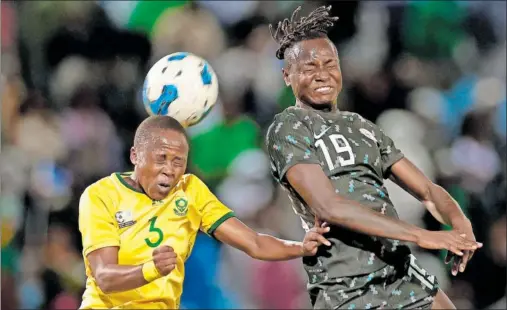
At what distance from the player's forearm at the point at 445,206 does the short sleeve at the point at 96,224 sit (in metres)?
1.23

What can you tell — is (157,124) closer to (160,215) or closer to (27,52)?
(160,215)

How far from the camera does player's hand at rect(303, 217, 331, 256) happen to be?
2.77 m

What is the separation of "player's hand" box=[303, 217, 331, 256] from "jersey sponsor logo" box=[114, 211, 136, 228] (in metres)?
0.65

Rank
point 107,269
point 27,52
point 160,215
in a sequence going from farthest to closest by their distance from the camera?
1. point 27,52
2. point 160,215
3. point 107,269

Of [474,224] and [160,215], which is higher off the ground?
[160,215]

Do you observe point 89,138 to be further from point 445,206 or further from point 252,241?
point 445,206

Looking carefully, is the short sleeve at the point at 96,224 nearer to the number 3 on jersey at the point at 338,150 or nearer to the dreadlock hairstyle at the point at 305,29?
the number 3 on jersey at the point at 338,150

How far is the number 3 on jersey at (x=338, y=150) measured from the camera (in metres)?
2.87

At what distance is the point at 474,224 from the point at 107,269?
9.83 feet

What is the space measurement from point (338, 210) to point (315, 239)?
0.17 meters

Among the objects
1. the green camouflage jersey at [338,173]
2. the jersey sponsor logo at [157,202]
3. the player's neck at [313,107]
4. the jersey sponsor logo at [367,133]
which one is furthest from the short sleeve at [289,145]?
the jersey sponsor logo at [157,202]

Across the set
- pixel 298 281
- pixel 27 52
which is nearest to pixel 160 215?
pixel 298 281

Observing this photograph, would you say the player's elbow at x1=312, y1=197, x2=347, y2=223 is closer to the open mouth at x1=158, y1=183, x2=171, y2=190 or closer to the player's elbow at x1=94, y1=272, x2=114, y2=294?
the open mouth at x1=158, y1=183, x2=171, y2=190

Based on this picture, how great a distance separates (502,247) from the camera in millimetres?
5008
